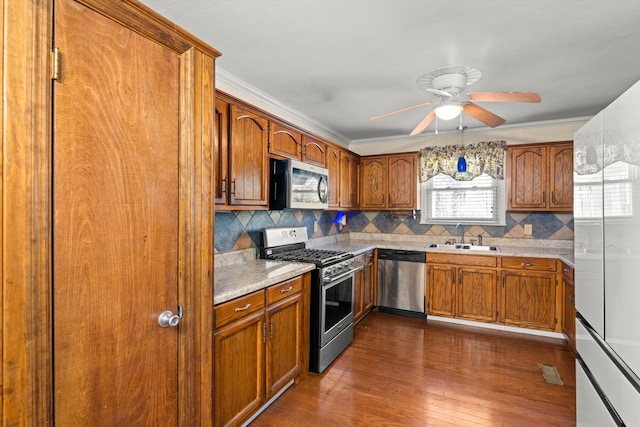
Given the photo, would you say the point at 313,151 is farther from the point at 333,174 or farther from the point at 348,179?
the point at 348,179

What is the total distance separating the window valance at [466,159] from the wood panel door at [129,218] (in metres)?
3.59

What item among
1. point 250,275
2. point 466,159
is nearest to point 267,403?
point 250,275

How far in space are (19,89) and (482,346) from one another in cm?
378

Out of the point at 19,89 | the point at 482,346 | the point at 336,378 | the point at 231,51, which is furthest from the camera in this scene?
the point at 482,346

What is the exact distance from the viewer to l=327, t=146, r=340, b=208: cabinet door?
3763 millimetres

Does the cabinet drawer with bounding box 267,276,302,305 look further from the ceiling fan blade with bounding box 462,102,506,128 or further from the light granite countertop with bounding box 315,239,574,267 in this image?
the ceiling fan blade with bounding box 462,102,506,128

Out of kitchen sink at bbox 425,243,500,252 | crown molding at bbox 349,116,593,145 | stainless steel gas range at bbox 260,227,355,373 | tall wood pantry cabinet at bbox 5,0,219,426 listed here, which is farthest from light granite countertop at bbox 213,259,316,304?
crown molding at bbox 349,116,593,145

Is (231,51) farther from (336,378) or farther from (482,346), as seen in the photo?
(482,346)

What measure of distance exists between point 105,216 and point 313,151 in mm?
2497

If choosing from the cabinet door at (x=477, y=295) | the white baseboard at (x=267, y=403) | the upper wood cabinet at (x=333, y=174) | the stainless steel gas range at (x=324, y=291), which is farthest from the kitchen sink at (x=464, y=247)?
the white baseboard at (x=267, y=403)

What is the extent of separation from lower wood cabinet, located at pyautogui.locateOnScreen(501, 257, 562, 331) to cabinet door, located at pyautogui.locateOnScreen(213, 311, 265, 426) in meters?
2.94

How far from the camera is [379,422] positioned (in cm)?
206

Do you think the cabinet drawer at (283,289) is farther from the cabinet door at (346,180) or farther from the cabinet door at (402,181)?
the cabinet door at (402,181)

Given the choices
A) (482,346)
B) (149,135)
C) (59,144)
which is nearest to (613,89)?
(482,346)
